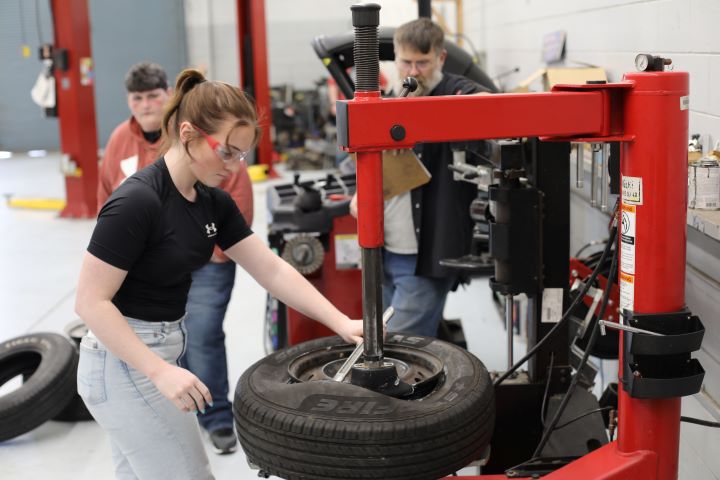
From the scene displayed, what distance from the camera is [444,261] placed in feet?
9.54

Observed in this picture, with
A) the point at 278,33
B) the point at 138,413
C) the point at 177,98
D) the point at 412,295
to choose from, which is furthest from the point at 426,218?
the point at 278,33

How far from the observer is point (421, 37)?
2.83 metres

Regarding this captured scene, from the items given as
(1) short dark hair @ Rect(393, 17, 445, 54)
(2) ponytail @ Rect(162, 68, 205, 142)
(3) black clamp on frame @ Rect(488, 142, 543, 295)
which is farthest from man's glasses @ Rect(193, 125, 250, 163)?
(1) short dark hair @ Rect(393, 17, 445, 54)

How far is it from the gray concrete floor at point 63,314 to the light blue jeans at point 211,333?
0.18 metres

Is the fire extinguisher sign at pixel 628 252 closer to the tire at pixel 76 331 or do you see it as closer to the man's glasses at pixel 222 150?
the man's glasses at pixel 222 150

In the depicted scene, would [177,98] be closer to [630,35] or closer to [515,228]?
[515,228]

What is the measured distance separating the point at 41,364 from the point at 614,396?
91.2 inches

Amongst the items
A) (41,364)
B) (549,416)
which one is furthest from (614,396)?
(41,364)

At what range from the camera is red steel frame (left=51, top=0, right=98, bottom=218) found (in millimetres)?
7742

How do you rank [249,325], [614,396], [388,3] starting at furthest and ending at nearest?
[388,3] → [249,325] → [614,396]

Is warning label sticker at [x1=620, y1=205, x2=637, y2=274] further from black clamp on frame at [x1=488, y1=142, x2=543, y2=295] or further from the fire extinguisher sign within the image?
black clamp on frame at [x1=488, y1=142, x2=543, y2=295]

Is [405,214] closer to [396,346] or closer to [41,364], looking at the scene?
[396,346]

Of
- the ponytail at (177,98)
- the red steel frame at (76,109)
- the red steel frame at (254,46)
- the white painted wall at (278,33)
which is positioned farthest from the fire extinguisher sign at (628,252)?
the white painted wall at (278,33)

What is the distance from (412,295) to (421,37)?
909 millimetres
